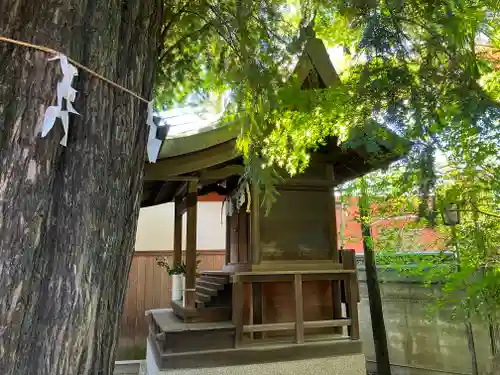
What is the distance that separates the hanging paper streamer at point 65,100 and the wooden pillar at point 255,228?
3825mm

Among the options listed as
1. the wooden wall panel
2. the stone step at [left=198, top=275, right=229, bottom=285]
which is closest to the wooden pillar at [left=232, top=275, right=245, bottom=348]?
the wooden wall panel

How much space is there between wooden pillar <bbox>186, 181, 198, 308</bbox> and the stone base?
83cm

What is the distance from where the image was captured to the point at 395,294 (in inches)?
302

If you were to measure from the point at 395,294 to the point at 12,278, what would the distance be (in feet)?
25.6

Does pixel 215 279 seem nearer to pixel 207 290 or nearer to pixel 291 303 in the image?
pixel 207 290

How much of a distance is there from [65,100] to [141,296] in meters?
8.43

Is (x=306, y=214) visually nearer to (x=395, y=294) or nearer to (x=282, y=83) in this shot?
(x=282, y=83)

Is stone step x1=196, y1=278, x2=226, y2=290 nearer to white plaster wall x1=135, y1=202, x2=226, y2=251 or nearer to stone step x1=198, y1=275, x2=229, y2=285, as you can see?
stone step x1=198, y1=275, x2=229, y2=285

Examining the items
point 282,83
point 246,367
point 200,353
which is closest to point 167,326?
point 200,353

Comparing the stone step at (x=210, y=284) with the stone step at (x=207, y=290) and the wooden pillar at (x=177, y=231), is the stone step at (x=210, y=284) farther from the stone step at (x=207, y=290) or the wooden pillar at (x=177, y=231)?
→ the wooden pillar at (x=177, y=231)

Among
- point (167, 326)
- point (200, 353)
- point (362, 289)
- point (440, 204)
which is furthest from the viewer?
point (362, 289)

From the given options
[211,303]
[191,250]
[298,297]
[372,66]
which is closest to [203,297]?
[211,303]

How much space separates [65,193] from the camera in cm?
109

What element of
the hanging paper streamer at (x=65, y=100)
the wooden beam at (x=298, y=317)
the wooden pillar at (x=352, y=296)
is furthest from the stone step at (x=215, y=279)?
the hanging paper streamer at (x=65, y=100)
